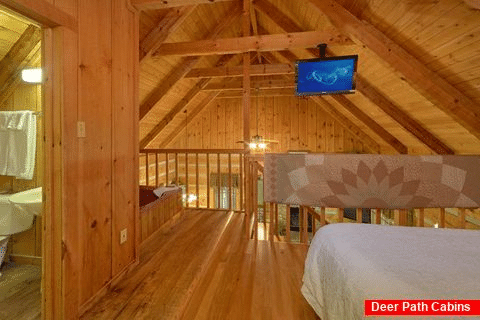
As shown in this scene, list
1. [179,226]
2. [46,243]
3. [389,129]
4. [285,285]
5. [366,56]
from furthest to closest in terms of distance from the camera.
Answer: [389,129]
[366,56]
[179,226]
[285,285]
[46,243]

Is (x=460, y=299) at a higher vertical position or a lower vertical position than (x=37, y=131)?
lower

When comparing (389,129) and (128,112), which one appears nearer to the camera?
(128,112)

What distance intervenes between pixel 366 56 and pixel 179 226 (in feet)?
11.5

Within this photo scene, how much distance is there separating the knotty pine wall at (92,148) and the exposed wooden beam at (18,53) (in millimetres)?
997

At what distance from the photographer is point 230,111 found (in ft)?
27.3

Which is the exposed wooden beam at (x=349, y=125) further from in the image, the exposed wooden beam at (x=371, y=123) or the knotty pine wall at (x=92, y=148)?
the knotty pine wall at (x=92, y=148)

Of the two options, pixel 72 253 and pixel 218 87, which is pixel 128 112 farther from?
pixel 218 87

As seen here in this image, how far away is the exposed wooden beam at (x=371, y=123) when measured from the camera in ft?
18.5

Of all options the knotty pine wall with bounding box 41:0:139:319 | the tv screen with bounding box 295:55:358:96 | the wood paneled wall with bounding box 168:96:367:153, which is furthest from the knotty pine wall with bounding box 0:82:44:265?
the wood paneled wall with bounding box 168:96:367:153

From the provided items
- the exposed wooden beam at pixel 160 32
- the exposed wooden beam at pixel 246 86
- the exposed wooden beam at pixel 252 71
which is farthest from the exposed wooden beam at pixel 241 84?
the exposed wooden beam at pixel 160 32

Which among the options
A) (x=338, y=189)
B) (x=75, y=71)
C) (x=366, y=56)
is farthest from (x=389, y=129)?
(x=75, y=71)

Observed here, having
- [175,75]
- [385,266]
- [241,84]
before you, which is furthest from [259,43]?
[385,266]

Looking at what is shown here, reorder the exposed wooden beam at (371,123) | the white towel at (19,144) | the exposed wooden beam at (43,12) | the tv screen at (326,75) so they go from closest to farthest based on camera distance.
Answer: the exposed wooden beam at (43,12), the white towel at (19,144), the tv screen at (326,75), the exposed wooden beam at (371,123)

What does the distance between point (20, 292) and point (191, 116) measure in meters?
6.28
